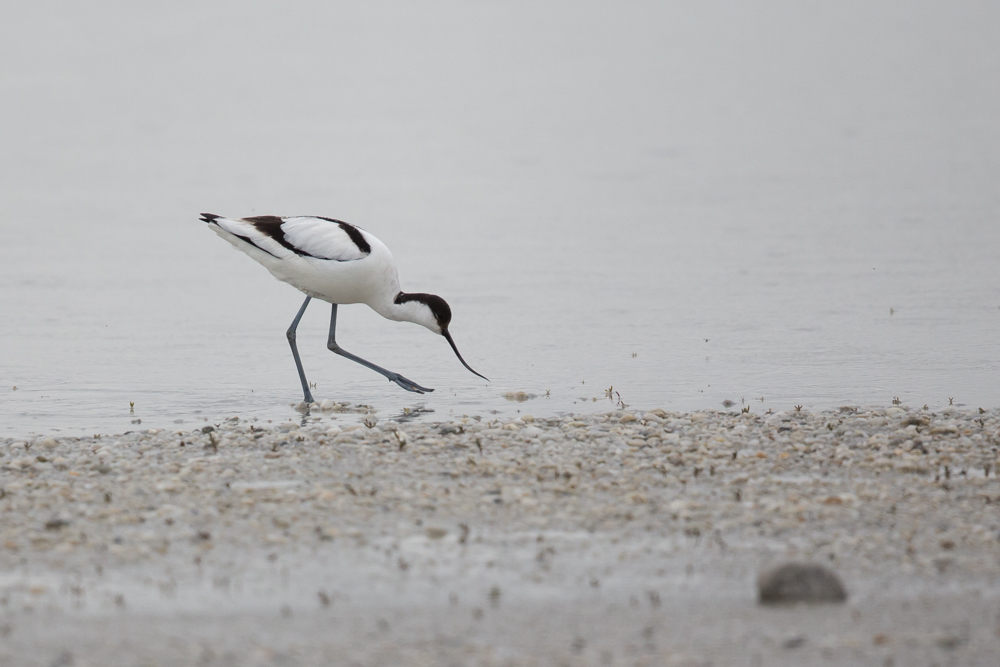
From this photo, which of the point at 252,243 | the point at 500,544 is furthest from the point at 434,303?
the point at 500,544

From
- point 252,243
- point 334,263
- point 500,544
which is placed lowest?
point 500,544

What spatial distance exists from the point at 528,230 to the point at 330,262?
962 cm

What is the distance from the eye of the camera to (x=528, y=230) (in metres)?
18.6

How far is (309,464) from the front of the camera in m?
6.71

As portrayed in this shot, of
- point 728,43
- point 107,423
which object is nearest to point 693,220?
point 107,423

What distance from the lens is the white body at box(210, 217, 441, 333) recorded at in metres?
9.16

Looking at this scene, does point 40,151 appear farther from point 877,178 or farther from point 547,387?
point 547,387

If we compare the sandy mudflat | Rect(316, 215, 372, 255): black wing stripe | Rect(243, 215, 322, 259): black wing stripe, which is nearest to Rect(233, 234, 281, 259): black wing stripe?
Rect(243, 215, 322, 259): black wing stripe

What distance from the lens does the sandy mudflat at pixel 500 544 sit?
4.41m

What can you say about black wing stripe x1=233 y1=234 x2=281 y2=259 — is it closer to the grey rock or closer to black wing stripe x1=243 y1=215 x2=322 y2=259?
black wing stripe x1=243 y1=215 x2=322 y2=259

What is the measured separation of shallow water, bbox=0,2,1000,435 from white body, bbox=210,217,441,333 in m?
0.72

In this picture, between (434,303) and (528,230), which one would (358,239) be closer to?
(434,303)

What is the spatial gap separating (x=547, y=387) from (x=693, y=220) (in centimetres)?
991

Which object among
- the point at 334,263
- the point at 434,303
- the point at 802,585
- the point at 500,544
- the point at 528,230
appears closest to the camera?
the point at 802,585
